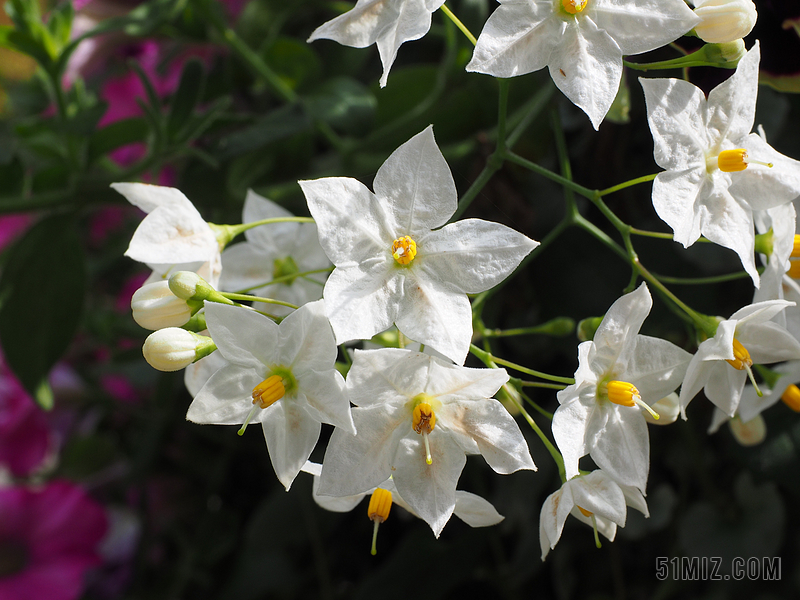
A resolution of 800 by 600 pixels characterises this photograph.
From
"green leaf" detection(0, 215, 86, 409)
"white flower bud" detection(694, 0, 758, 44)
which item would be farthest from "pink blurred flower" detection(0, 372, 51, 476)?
"white flower bud" detection(694, 0, 758, 44)

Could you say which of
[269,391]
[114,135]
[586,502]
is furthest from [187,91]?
[586,502]

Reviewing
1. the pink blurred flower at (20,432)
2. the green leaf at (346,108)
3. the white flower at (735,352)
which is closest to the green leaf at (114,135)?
the green leaf at (346,108)

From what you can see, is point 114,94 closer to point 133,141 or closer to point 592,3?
point 133,141

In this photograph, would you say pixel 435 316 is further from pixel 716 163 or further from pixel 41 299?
pixel 41 299

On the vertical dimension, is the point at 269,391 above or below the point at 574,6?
below

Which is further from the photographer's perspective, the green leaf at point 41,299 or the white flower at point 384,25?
the green leaf at point 41,299

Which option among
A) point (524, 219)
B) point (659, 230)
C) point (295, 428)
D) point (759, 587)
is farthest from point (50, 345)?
point (759, 587)

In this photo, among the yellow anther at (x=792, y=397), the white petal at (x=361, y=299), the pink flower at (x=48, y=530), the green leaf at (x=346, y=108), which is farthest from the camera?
the pink flower at (x=48, y=530)

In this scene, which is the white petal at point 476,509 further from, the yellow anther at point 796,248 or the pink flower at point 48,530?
the pink flower at point 48,530
